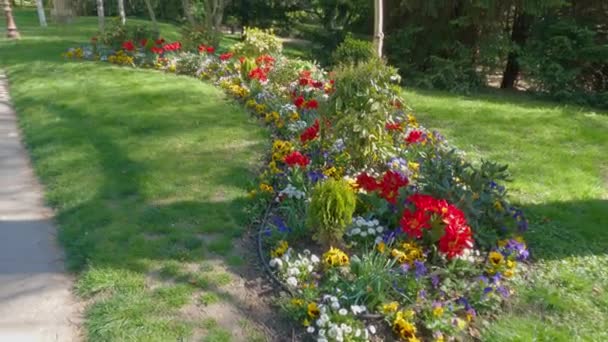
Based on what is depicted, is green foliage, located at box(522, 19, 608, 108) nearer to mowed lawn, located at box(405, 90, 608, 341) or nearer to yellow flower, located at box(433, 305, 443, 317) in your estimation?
mowed lawn, located at box(405, 90, 608, 341)

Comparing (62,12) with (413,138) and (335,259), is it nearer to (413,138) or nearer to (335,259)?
(413,138)

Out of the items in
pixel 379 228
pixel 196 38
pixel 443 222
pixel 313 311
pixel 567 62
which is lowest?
pixel 313 311

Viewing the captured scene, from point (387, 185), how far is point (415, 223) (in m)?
0.55

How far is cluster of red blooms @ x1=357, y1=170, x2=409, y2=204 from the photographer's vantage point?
12.4ft

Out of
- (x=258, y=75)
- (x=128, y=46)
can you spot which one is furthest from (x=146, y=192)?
(x=128, y=46)

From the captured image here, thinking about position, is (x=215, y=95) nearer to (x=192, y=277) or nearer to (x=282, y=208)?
(x=282, y=208)

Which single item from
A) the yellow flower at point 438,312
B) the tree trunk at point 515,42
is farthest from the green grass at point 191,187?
the tree trunk at point 515,42

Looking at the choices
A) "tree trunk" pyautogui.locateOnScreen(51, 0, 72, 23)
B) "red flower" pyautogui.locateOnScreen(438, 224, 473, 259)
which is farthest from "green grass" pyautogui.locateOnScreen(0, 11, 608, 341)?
"tree trunk" pyautogui.locateOnScreen(51, 0, 72, 23)

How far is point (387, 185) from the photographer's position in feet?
12.5

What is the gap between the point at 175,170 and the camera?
5.00 meters

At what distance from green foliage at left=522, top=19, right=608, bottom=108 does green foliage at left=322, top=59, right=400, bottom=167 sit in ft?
21.6

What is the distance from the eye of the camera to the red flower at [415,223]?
3.33 m

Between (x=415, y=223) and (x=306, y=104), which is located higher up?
(x=306, y=104)

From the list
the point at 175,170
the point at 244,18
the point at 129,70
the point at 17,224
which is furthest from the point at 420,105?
the point at 244,18
